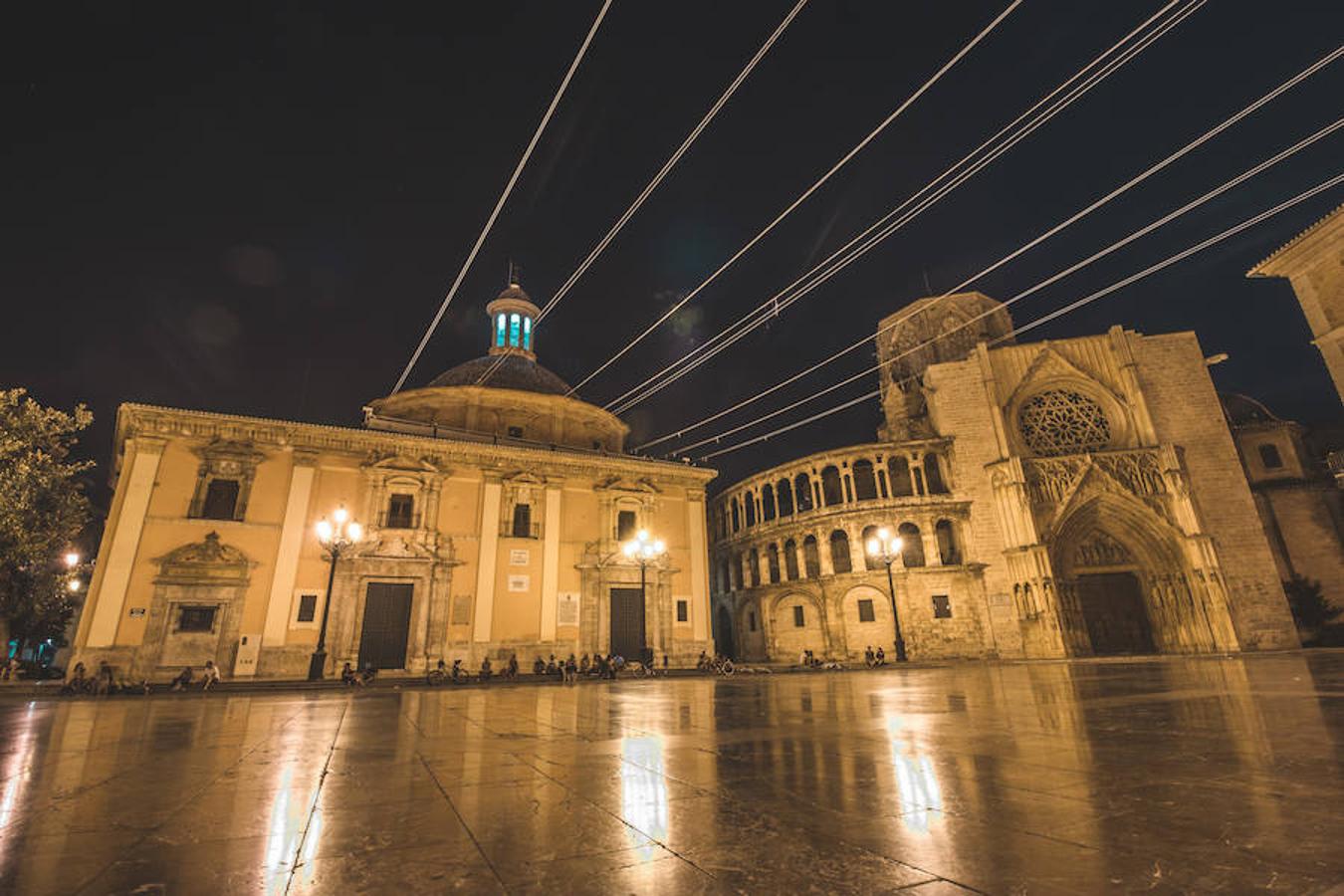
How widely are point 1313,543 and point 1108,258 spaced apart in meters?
16.5

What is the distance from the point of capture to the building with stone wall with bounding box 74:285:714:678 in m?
17.8

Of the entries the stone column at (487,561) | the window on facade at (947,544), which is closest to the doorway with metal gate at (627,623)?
the stone column at (487,561)

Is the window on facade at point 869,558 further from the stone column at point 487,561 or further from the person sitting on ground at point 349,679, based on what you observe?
the person sitting on ground at point 349,679

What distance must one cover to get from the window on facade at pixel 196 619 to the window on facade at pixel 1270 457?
46.2m

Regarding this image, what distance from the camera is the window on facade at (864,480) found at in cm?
3100

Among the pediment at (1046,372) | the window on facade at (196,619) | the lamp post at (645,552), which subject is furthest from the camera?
the pediment at (1046,372)

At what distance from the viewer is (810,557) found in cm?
3048

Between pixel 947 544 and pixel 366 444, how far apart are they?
84.7 ft

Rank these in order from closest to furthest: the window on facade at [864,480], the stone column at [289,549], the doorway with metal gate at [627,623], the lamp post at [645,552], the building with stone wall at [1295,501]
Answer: the stone column at [289,549], the lamp post at [645,552], the doorway with metal gate at [627,623], the building with stone wall at [1295,501], the window on facade at [864,480]

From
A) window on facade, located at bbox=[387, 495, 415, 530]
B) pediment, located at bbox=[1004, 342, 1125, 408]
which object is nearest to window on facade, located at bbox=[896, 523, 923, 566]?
pediment, located at bbox=[1004, 342, 1125, 408]

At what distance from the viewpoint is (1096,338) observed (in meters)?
30.0

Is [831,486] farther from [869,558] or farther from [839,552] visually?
[869,558]

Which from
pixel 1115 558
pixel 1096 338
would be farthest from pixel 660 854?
pixel 1096 338

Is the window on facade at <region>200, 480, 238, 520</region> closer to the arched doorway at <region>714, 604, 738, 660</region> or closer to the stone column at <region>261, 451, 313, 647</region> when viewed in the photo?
the stone column at <region>261, 451, 313, 647</region>
